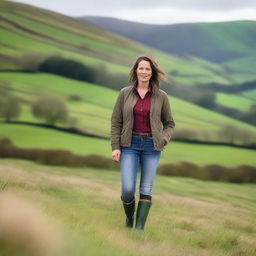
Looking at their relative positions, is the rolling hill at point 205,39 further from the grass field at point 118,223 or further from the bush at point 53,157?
the grass field at point 118,223

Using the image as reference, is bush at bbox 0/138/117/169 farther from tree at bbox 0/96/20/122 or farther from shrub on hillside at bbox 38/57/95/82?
shrub on hillside at bbox 38/57/95/82

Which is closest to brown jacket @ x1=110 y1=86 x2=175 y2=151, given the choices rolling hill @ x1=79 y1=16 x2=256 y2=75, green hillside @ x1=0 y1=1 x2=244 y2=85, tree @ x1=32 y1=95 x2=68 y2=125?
tree @ x1=32 y1=95 x2=68 y2=125

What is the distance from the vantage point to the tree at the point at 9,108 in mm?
14648

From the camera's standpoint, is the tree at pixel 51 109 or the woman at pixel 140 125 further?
the tree at pixel 51 109

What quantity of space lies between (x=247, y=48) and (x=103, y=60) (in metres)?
4.90

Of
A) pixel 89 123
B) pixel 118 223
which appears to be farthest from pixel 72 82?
pixel 118 223

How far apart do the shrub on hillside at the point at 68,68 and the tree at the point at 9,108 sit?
4.44ft

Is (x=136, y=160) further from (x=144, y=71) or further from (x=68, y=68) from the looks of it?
(x=68, y=68)

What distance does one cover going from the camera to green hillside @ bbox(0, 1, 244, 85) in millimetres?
15750

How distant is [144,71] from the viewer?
17.8 feet

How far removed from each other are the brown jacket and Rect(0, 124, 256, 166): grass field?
28.1 feet

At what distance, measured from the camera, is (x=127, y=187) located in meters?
5.50

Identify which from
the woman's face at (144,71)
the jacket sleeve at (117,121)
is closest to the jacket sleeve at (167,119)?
the woman's face at (144,71)

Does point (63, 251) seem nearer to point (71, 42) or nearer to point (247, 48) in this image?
point (71, 42)
